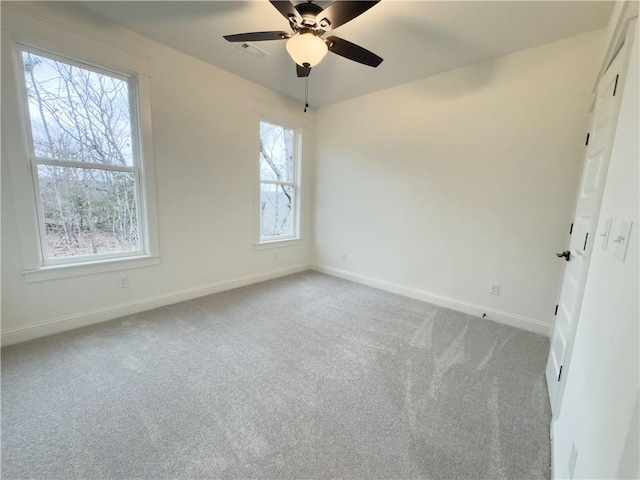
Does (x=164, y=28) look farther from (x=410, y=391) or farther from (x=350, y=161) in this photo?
(x=410, y=391)

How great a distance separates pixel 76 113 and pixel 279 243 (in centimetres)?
260

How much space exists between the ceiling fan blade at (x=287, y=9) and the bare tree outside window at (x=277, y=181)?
2.08 m

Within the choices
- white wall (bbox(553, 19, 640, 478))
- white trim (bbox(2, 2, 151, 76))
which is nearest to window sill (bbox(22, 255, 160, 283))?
white trim (bbox(2, 2, 151, 76))

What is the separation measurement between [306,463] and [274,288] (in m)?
2.45

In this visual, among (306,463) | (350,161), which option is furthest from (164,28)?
(306,463)

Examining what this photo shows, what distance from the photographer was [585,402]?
3.28 ft

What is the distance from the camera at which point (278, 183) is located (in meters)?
4.00

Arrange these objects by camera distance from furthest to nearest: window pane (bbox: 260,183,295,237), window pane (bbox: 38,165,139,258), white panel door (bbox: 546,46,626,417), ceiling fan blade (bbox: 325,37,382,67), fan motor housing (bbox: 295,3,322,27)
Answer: window pane (bbox: 260,183,295,237), window pane (bbox: 38,165,139,258), ceiling fan blade (bbox: 325,37,382,67), fan motor housing (bbox: 295,3,322,27), white panel door (bbox: 546,46,626,417)

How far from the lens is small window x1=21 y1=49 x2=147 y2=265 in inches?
84.2

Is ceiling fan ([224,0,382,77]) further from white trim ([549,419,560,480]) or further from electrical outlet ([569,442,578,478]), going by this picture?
white trim ([549,419,560,480])

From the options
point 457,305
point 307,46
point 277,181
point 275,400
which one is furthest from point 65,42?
point 457,305

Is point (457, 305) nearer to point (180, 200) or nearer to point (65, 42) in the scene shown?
point (180, 200)

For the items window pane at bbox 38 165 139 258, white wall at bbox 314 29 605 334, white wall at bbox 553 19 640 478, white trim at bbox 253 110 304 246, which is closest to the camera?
white wall at bbox 553 19 640 478

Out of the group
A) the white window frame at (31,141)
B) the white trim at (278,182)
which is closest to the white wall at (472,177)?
the white trim at (278,182)
